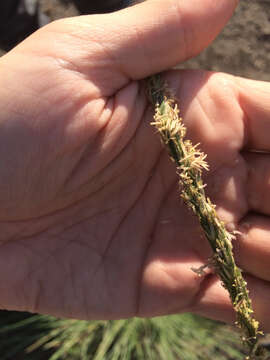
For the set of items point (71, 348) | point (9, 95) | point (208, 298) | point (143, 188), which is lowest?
point (71, 348)

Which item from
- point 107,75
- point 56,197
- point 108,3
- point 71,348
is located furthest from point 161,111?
point 71,348

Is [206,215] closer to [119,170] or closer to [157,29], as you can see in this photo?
[119,170]

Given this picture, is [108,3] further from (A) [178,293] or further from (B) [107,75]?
(A) [178,293]

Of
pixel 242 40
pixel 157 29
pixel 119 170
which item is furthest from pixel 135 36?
pixel 242 40

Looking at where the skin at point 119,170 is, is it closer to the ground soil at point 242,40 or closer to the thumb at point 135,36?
the thumb at point 135,36

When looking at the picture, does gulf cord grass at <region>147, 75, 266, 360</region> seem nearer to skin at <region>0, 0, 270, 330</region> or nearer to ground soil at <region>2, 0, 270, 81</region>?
skin at <region>0, 0, 270, 330</region>

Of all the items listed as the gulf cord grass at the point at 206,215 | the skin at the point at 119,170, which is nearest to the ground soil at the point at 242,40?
the skin at the point at 119,170

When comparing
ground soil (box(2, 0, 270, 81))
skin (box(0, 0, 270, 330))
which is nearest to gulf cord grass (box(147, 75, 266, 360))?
skin (box(0, 0, 270, 330))
